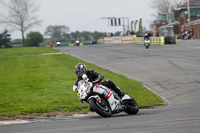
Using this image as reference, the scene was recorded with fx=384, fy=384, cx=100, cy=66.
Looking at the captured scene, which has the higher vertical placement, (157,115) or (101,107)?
(101,107)

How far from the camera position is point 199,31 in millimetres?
71938

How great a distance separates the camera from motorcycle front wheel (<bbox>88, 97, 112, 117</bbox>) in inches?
351

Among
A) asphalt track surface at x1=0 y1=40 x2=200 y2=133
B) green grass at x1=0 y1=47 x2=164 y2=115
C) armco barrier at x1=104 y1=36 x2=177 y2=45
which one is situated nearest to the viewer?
asphalt track surface at x1=0 y1=40 x2=200 y2=133

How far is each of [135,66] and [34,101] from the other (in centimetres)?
1257

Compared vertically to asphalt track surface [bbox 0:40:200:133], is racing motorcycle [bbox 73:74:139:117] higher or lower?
higher

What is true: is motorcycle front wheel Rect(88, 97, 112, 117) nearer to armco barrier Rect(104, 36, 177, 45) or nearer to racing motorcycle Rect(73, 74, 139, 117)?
racing motorcycle Rect(73, 74, 139, 117)

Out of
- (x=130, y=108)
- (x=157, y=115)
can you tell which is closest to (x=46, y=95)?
(x=130, y=108)

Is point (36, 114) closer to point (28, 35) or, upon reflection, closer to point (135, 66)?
point (135, 66)

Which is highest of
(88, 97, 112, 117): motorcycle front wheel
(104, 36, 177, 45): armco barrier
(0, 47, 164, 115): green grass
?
(104, 36, 177, 45): armco barrier

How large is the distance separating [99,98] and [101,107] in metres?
0.23

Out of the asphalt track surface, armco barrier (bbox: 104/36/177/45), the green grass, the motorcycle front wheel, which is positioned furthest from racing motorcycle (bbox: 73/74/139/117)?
armco barrier (bbox: 104/36/177/45)

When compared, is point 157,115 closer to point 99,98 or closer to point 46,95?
point 99,98

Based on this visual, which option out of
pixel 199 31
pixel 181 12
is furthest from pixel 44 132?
pixel 181 12

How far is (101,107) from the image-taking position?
9109mm
